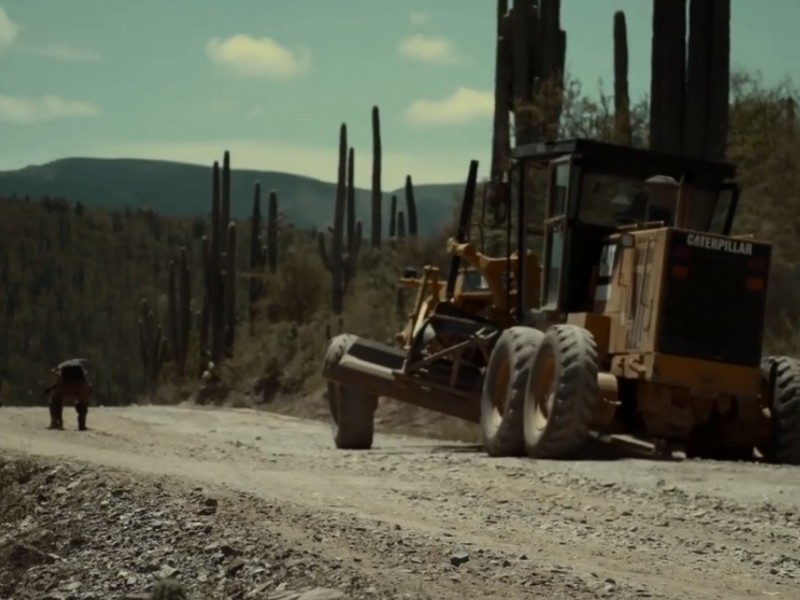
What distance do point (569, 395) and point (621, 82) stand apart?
1884cm

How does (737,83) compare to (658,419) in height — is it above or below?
above

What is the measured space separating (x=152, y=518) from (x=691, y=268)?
269 inches

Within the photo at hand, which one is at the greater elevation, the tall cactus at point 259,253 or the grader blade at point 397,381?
the grader blade at point 397,381

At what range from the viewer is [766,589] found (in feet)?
31.3

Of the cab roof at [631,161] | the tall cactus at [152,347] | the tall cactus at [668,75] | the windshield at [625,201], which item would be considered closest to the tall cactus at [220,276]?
the tall cactus at [152,347]

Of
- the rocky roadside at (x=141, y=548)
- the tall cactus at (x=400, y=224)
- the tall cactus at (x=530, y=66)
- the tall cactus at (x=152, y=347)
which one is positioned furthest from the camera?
the tall cactus at (x=400, y=224)

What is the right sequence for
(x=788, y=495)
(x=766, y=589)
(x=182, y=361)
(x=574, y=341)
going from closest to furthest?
(x=766, y=589) < (x=788, y=495) < (x=574, y=341) < (x=182, y=361)

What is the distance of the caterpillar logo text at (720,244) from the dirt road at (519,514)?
7.05ft

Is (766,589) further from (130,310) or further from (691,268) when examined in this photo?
(130,310)

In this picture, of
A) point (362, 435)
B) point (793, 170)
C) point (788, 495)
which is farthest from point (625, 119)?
point (788, 495)

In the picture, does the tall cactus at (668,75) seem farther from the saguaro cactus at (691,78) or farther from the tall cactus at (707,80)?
the tall cactus at (707,80)

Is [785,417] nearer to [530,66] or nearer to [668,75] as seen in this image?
[668,75]

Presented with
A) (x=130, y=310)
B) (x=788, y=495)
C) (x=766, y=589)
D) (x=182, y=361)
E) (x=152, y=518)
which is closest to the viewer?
(x=766, y=589)

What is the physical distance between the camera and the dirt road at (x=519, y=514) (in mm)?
9570
